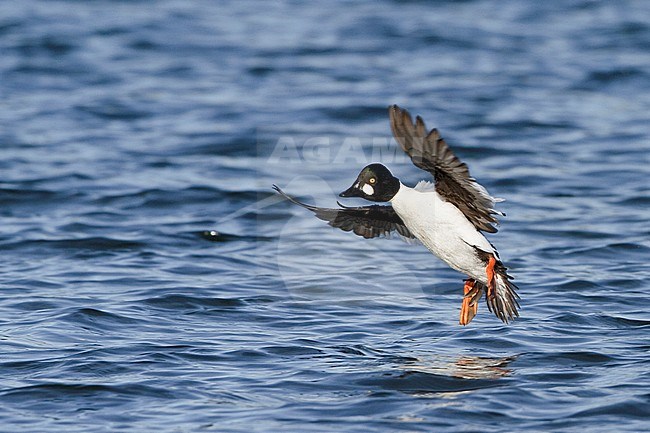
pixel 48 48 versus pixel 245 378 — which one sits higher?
pixel 48 48

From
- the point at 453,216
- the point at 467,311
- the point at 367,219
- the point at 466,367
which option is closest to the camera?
the point at 466,367

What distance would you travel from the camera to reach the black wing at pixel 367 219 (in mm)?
7922

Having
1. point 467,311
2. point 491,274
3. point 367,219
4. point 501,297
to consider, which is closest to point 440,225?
point 491,274

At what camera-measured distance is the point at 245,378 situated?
683 cm

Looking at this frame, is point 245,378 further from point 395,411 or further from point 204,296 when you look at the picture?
point 204,296

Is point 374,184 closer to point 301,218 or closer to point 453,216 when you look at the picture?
point 453,216

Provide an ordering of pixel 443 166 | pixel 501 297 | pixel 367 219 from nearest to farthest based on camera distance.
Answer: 1. pixel 443 166
2. pixel 501 297
3. pixel 367 219

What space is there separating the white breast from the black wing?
0.60 metres

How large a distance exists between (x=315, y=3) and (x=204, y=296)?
13.0 m

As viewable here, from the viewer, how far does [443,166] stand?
6.52 m

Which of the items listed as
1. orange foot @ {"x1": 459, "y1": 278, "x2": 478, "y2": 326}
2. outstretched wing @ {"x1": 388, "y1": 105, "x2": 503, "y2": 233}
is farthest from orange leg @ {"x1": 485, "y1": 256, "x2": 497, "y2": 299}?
orange foot @ {"x1": 459, "y1": 278, "x2": 478, "y2": 326}

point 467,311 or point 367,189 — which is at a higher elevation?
point 367,189

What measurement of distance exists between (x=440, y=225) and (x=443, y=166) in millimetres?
689

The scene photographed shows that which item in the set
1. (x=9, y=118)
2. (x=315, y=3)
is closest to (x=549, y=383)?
(x=9, y=118)
